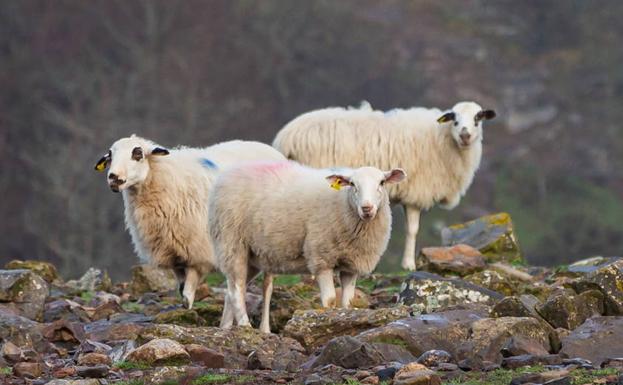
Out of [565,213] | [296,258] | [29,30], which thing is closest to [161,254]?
[296,258]

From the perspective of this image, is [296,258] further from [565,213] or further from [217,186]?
[565,213]

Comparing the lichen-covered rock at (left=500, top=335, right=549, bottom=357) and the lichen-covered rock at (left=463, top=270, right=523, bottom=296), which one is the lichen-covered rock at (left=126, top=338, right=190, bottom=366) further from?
the lichen-covered rock at (left=463, top=270, right=523, bottom=296)

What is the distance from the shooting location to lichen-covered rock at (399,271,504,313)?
51.5ft

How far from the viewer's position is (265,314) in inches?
643

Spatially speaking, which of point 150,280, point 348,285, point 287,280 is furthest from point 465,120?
point 348,285

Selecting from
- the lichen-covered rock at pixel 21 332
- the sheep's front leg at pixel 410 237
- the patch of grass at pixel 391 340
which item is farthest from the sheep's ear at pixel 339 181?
the sheep's front leg at pixel 410 237

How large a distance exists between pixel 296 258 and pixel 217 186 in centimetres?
126

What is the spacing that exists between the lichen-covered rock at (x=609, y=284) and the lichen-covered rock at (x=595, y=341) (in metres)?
0.89

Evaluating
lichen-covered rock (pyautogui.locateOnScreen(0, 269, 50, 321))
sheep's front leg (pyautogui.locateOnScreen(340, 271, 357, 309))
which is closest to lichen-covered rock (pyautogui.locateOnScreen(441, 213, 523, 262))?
sheep's front leg (pyautogui.locateOnScreen(340, 271, 357, 309))

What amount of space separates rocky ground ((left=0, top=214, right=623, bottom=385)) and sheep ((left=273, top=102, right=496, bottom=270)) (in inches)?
170

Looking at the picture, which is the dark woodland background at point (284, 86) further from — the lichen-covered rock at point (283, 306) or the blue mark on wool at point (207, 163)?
the lichen-covered rock at point (283, 306)

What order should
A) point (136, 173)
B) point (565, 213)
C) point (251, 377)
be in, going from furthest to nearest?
point (565, 213) → point (136, 173) → point (251, 377)

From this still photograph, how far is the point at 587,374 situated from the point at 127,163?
21.9 ft

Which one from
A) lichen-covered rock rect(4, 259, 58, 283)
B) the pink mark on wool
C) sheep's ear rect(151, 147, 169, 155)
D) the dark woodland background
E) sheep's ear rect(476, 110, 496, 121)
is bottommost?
lichen-covered rock rect(4, 259, 58, 283)
